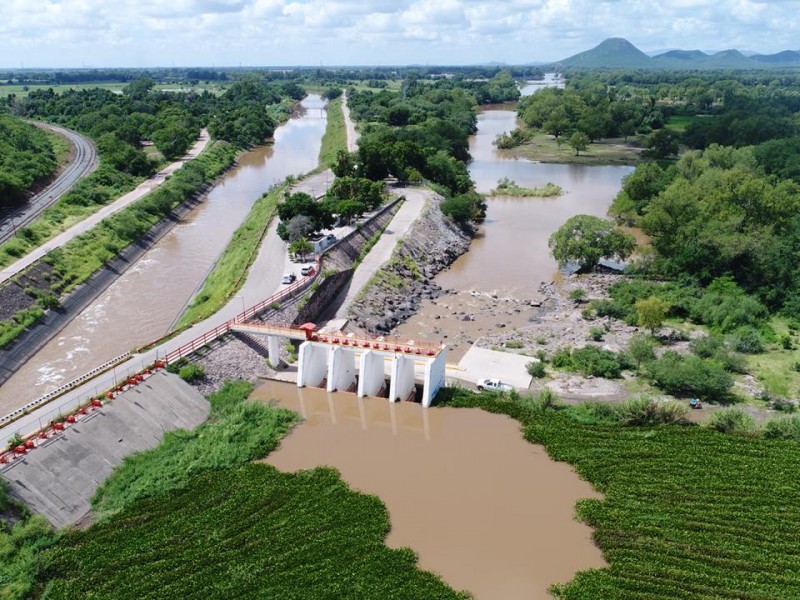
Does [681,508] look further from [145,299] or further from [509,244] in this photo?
[509,244]

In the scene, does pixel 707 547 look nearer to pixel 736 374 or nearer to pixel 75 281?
pixel 736 374

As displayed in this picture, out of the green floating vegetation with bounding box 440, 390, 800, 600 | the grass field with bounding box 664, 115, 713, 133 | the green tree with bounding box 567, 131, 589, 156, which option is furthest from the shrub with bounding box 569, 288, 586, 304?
the grass field with bounding box 664, 115, 713, 133

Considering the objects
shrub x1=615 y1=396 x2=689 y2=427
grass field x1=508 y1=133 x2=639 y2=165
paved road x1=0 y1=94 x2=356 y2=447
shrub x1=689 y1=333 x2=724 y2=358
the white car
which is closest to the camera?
paved road x1=0 y1=94 x2=356 y2=447

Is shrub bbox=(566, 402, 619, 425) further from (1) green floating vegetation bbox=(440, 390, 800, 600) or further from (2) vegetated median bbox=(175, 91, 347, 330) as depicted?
(2) vegetated median bbox=(175, 91, 347, 330)

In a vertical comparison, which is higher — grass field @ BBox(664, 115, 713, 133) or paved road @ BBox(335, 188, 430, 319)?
grass field @ BBox(664, 115, 713, 133)

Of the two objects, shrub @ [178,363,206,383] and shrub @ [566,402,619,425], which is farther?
shrub @ [178,363,206,383]

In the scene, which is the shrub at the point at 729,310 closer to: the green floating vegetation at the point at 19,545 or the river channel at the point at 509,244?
the river channel at the point at 509,244

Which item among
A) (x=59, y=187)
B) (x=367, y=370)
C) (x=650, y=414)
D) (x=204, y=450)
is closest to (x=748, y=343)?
(x=650, y=414)

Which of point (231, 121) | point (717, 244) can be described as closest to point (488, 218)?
point (717, 244)
